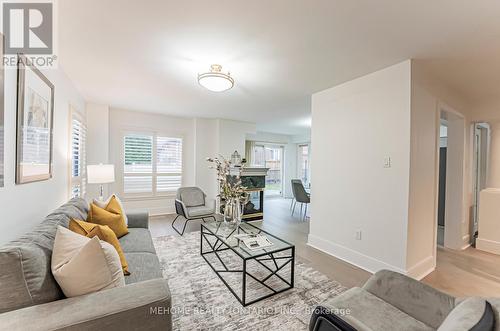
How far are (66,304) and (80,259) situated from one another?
0.21 metres

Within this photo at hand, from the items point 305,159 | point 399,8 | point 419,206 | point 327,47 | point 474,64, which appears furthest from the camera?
point 305,159

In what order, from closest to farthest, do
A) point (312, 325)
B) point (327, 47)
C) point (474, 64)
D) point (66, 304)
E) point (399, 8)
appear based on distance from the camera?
point (66, 304) → point (312, 325) → point (399, 8) → point (327, 47) → point (474, 64)

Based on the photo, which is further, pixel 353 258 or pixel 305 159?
pixel 305 159

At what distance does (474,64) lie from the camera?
2.30m

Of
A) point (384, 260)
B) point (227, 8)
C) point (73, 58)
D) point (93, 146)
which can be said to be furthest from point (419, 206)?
point (93, 146)

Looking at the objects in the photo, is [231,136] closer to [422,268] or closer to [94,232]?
[94,232]

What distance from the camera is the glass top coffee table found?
2055 millimetres

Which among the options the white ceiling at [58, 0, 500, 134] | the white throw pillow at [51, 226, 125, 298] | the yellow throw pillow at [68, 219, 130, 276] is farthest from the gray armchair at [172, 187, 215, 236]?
the white throw pillow at [51, 226, 125, 298]

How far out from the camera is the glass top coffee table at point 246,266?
2055mm

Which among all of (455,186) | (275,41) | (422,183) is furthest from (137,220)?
(455,186)

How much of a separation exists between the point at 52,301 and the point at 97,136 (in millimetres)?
4103

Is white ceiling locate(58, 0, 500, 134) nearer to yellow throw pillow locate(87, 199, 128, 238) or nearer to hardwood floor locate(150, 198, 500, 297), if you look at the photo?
yellow throw pillow locate(87, 199, 128, 238)

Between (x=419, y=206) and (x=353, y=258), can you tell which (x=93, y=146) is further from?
(x=419, y=206)

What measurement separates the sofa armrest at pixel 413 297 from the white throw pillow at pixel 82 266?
1657 mm
